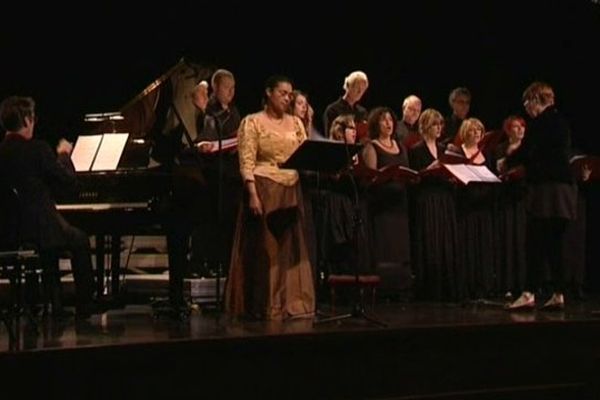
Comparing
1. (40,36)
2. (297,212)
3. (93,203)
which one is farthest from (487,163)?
(40,36)

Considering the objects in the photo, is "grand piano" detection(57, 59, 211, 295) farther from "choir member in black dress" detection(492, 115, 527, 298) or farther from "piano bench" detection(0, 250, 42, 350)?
"choir member in black dress" detection(492, 115, 527, 298)

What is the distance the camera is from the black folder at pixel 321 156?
19.7 ft

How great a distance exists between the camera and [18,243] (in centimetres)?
603

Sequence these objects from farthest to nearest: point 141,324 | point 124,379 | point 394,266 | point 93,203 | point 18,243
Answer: point 394,266, point 93,203, point 141,324, point 18,243, point 124,379

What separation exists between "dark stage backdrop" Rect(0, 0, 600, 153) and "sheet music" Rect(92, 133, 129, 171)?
2122 mm

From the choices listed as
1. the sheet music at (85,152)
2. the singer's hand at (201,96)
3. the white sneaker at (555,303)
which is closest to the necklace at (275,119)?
the sheet music at (85,152)

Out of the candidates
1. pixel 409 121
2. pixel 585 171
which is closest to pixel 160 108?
pixel 409 121

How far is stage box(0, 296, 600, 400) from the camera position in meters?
5.11

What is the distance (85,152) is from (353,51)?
4093mm

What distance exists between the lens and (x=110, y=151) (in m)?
7.07

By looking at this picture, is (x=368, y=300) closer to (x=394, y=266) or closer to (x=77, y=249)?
(x=394, y=266)

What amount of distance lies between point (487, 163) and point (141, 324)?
10.9ft

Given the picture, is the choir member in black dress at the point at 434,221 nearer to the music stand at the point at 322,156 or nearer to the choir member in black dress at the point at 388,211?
the choir member in black dress at the point at 388,211

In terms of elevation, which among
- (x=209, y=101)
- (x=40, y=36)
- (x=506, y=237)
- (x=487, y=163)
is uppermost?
(x=40, y=36)
